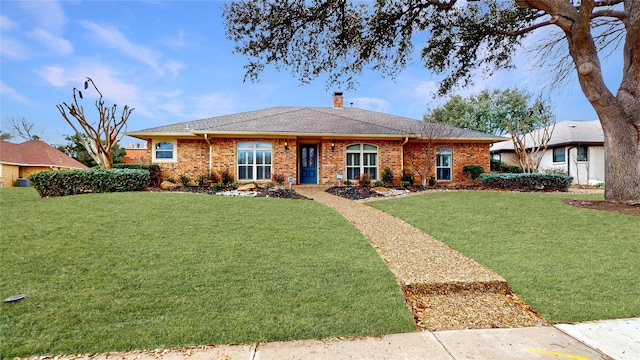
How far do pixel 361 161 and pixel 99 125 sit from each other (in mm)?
12162

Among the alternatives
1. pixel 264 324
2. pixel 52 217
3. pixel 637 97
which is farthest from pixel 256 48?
pixel 637 97

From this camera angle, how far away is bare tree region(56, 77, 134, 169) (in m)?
13.1

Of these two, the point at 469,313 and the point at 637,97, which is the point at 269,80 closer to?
the point at 469,313

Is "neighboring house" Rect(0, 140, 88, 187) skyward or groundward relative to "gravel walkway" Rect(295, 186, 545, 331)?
skyward

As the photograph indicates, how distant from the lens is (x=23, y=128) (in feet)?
124

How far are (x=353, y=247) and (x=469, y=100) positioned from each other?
33893mm

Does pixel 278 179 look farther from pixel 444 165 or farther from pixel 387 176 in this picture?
pixel 444 165

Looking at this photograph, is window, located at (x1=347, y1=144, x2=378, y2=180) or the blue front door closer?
window, located at (x1=347, y1=144, x2=378, y2=180)

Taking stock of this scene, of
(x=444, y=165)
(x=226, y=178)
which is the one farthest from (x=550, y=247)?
(x=226, y=178)

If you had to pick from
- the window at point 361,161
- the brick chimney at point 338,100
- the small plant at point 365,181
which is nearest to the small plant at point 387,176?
the window at point 361,161

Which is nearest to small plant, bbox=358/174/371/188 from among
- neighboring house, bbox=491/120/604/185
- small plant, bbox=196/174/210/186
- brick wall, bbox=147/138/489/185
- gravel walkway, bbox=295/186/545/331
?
brick wall, bbox=147/138/489/185

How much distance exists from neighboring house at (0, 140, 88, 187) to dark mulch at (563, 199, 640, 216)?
113 feet

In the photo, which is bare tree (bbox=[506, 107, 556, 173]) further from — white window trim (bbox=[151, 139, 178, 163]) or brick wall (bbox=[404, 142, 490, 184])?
white window trim (bbox=[151, 139, 178, 163])

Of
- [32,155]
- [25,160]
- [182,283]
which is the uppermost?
[32,155]
